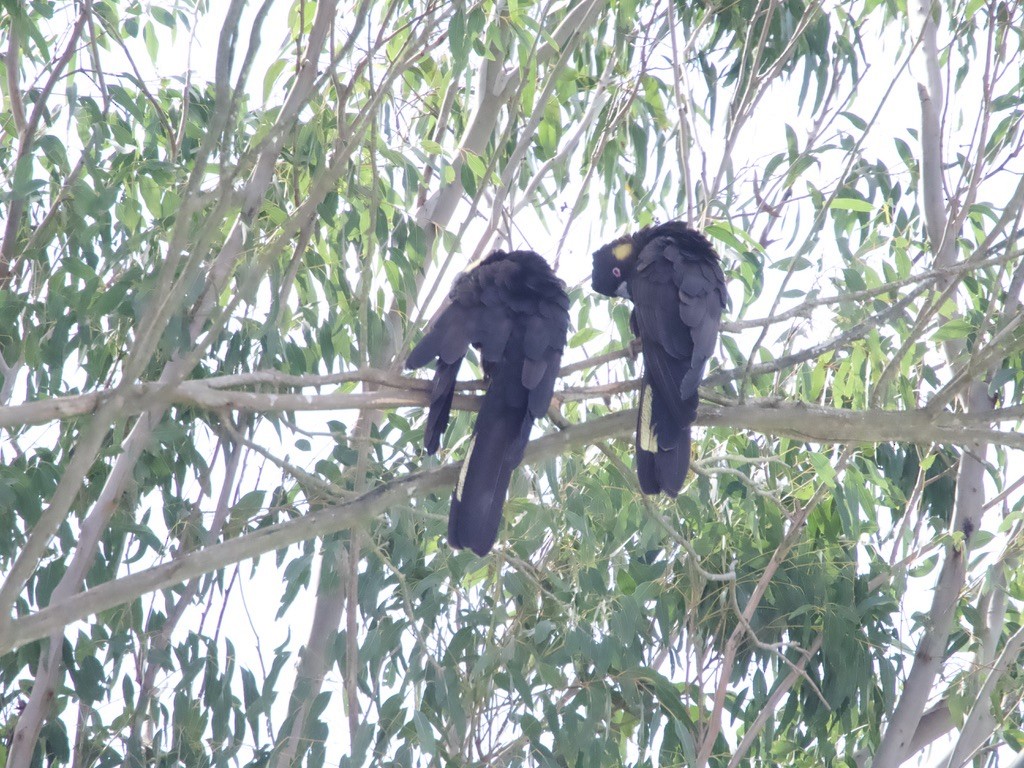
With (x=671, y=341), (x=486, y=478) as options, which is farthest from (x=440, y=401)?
(x=671, y=341)

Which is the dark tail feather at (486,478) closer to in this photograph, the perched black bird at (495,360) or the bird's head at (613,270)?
the perched black bird at (495,360)

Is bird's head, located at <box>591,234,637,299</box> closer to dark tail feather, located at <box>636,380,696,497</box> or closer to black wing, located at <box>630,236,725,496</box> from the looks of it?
black wing, located at <box>630,236,725,496</box>

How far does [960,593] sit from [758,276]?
4.09 feet

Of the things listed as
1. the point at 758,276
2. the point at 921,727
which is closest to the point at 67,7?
the point at 758,276

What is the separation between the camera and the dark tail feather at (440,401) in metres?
2.84

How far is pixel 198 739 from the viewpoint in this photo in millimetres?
3305

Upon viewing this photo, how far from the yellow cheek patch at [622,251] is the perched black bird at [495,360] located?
539 mm

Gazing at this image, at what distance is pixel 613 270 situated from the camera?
396 cm

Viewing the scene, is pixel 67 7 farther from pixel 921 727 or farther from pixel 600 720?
pixel 921 727

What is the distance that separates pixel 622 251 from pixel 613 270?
0.07 metres

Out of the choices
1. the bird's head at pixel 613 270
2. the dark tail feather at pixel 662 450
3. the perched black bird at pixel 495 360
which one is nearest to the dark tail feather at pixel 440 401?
the perched black bird at pixel 495 360

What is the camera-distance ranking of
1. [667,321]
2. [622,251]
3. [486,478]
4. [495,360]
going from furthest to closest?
[622,251] → [667,321] → [495,360] → [486,478]

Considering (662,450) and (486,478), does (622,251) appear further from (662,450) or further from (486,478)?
(486,478)

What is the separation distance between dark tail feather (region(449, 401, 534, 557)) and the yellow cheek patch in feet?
3.76
